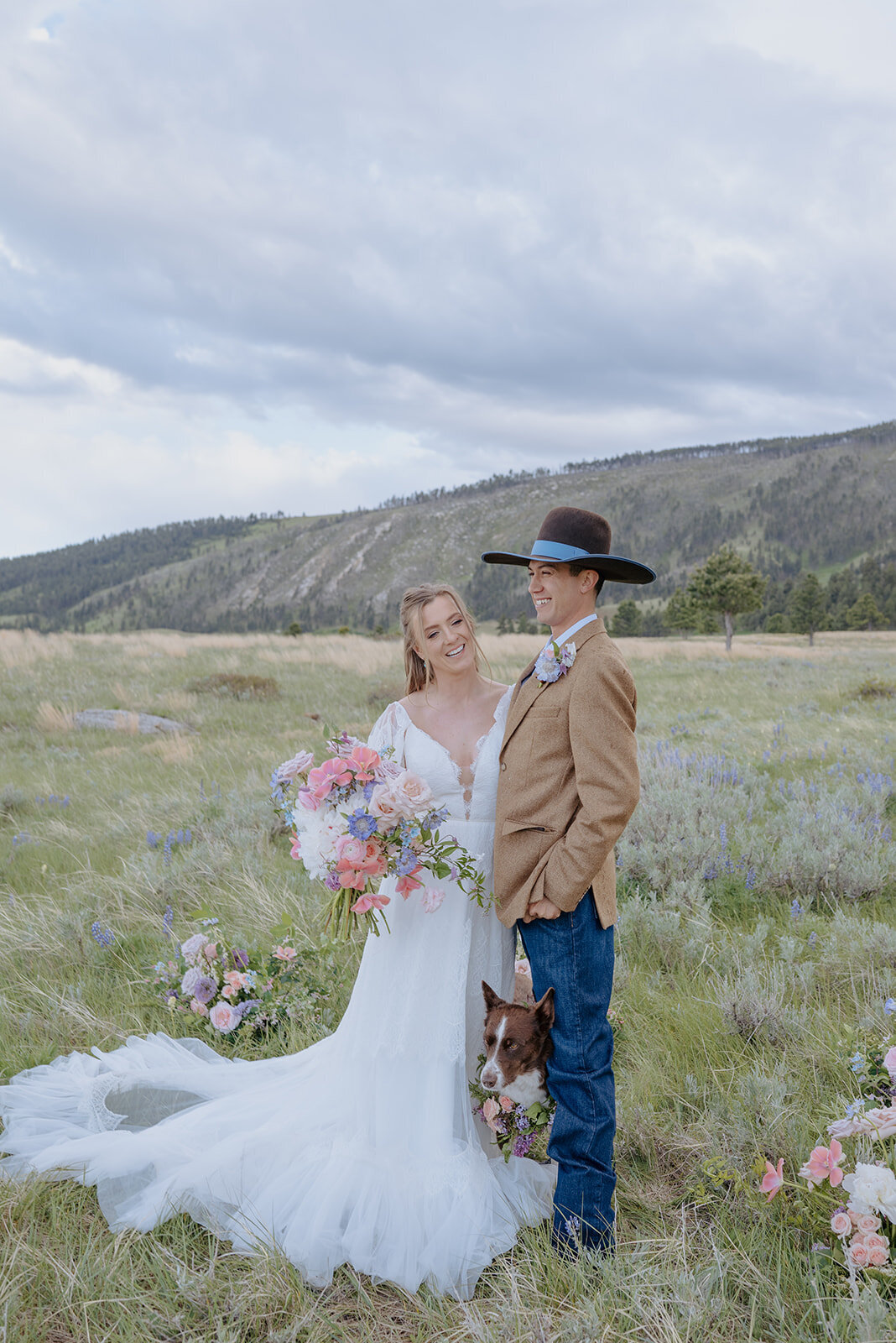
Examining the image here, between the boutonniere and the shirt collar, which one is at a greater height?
the shirt collar

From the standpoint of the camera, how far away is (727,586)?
39.6 meters

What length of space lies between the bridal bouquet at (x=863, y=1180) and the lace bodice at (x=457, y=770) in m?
1.44

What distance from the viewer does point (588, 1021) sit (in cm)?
252

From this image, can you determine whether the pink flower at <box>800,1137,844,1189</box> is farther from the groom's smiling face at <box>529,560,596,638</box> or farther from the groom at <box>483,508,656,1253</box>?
the groom's smiling face at <box>529,560,596,638</box>

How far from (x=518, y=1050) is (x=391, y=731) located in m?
1.28

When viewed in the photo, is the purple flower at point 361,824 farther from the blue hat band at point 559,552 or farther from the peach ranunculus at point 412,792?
the blue hat band at point 559,552

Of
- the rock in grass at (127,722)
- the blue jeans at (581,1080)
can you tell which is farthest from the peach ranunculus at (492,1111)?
the rock in grass at (127,722)

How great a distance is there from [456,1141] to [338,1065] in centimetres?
57

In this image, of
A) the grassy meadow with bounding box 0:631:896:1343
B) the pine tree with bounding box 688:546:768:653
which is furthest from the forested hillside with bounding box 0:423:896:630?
the grassy meadow with bounding box 0:631:896:1343

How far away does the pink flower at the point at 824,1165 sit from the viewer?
7.11 feet

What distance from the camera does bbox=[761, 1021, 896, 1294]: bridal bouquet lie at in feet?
6.69

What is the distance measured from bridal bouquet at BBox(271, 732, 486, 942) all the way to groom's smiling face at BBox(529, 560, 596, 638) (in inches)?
29.5

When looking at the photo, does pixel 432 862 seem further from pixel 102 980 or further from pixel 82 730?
pixel 82 730

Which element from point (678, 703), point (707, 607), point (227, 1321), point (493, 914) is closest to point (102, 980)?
point (227, 1321)
